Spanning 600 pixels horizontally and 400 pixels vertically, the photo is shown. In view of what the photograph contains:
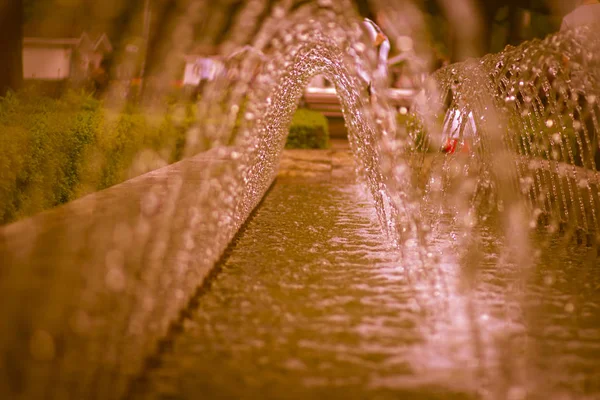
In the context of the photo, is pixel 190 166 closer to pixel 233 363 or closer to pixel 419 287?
pixel 419 287

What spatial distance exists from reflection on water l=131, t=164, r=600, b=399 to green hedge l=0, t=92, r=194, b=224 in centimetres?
183

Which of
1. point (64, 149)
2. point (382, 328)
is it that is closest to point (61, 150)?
point (64, 149)

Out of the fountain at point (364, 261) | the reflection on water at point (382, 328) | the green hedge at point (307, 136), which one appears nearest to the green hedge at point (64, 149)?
the fountain at point (364, 261)

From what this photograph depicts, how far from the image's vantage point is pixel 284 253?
5094 millimetres

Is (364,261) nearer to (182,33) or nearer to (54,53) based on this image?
(182,33)

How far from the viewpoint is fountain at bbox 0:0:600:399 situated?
229cm

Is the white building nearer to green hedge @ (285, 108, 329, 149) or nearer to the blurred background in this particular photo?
the blurred background

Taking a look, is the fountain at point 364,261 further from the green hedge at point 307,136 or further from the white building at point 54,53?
the white building at point 54,53

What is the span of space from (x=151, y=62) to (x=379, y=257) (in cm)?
3307

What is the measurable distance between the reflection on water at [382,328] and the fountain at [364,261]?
0.02 m

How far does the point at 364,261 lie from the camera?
193 inches

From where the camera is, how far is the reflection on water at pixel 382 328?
2811 millimetres

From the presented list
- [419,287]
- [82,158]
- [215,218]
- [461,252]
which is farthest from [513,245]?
[82,158]

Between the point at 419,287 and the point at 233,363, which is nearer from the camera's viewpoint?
the point at 233,363
